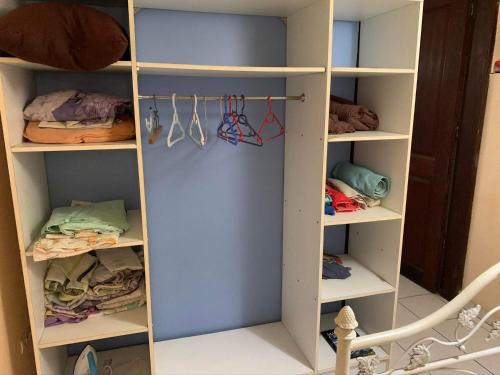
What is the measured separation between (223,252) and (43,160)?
38.7 inches

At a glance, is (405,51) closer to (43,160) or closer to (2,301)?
(43,160)

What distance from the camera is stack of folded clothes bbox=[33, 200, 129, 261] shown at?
1.47 meters

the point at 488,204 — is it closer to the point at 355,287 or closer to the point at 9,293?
the point at 355,287

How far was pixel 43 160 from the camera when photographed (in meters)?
1.76

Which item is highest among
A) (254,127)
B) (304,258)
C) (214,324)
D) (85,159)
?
(254,127)

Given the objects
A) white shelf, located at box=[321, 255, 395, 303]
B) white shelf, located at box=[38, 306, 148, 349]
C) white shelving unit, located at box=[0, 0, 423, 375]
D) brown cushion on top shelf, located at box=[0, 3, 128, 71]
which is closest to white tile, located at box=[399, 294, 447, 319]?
white shelving unit, located at box=[0, 0, 423, 375]

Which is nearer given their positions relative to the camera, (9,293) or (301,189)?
(9,293)

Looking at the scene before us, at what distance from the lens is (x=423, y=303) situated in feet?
9.35

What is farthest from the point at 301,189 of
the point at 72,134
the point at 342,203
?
the point at 72,134

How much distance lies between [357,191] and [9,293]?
1614mm

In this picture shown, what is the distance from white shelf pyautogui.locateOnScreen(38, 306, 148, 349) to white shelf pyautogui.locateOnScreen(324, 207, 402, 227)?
919 mm

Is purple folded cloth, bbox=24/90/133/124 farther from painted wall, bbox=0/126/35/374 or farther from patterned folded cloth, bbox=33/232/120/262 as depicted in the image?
patterned folded cloth, bbox=33/232/120/262

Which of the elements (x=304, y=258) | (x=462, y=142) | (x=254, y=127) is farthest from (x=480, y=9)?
(x=304, y=258)

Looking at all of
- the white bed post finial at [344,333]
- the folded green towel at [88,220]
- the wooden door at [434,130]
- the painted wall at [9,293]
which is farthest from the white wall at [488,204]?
the painted wall at [9,293]
